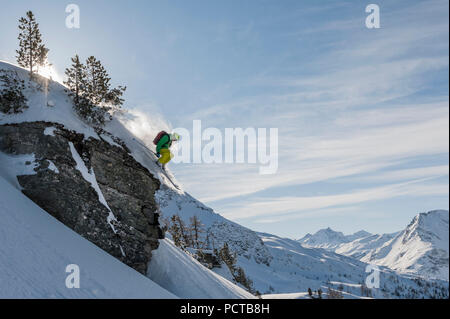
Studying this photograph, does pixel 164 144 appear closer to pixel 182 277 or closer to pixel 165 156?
pixel 165 156

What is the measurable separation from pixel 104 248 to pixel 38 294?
20.5ft

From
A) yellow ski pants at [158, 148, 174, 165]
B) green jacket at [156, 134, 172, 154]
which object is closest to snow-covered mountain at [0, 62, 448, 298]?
yellow ski pants at [158, 148, 174, 165]

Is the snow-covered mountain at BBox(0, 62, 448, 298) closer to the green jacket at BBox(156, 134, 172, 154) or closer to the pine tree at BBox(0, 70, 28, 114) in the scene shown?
the pine tree at BBox(0, 70, 28, 114)

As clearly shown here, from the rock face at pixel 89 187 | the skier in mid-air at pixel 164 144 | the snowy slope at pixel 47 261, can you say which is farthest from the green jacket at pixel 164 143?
the snowy slope at pixel 47 261

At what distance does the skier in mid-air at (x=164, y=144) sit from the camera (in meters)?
19.7

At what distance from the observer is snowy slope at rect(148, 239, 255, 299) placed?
19047mm

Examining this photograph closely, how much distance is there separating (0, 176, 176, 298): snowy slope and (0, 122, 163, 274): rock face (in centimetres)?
73

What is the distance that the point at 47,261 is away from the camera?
36.2 feet

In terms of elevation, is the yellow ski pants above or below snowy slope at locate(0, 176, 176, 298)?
above

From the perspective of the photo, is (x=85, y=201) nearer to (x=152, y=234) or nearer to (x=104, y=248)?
(x=104, y=248)

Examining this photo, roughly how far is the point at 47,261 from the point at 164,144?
1052cm

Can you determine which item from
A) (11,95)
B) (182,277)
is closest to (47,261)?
(11,95)

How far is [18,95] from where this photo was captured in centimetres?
1694
